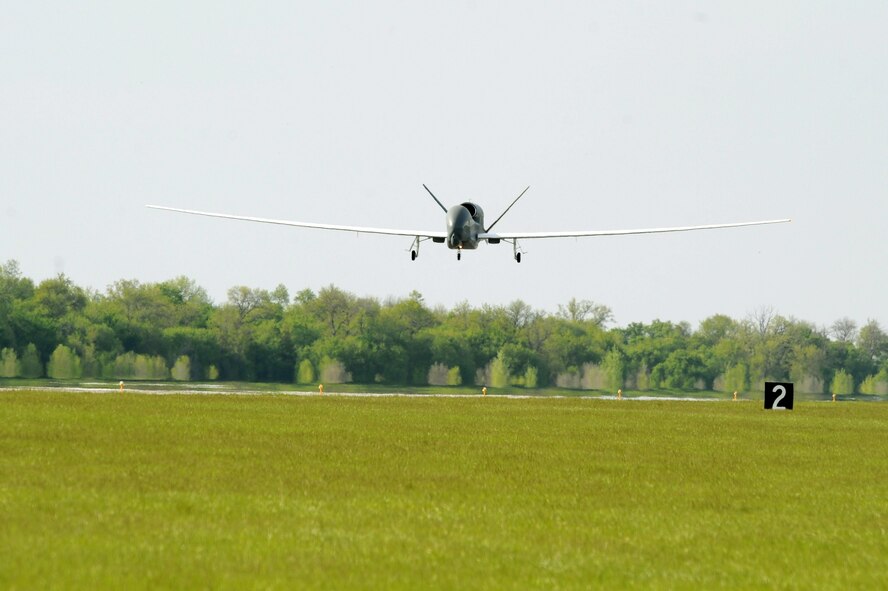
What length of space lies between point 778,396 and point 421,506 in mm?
48756

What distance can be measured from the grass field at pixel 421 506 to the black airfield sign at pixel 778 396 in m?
21.6

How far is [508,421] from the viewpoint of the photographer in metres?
50.2

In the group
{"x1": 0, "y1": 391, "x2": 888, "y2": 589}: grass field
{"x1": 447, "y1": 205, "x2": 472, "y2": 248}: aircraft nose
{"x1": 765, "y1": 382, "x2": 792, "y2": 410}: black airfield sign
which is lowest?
{"x1": 0, "y1": 391, "x2": 888, "y2": 589}: grass field

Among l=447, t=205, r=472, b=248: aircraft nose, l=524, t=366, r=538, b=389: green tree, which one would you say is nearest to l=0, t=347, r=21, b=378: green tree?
l=524, t=366, r=538, b=389: green tree

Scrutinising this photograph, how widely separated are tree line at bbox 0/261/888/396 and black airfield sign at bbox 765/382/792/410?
78.8m

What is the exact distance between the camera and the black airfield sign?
2598 inches

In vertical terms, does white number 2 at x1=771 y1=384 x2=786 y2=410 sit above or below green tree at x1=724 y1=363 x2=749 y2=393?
below

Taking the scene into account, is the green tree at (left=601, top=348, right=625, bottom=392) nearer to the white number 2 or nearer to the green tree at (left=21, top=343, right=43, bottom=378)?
the green tree at (left=21, top=343, right=43, bottom=378)

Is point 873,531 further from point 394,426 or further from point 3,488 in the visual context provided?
point 394,426

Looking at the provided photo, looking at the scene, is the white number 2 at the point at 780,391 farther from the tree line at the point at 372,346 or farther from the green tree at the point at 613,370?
the green tree at the point at 613,370

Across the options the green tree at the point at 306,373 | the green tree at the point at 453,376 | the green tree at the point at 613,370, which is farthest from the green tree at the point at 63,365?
the green tree at the point at 613,370

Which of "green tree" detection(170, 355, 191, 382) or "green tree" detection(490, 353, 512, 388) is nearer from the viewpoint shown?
"green tree" detection(170, 355, 191, 382)

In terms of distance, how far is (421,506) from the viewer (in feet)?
77.1

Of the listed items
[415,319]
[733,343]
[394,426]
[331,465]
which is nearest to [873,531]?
[331,465]
